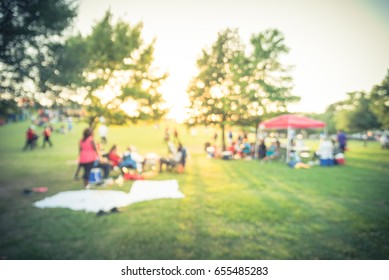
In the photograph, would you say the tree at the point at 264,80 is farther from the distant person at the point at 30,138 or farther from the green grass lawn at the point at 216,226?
the distant person at the point at 30,138

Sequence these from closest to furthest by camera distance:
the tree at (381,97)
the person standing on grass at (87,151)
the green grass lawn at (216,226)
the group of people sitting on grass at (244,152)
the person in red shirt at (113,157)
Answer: the green grass lawn at (216,226)
the tree at (381,97)
the person standing on grass at (87,151)
the person in red shirt at (113,157)
the group of people sitting on grass at (244,152)

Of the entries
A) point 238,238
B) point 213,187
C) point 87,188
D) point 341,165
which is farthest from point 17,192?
point 341,165

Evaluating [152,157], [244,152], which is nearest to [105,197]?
[152,157]

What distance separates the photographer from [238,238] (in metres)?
4.04

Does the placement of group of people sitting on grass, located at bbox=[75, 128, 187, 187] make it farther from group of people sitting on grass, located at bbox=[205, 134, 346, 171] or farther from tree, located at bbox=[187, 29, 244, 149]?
tree, located at bbox=[187, 29, 244, 149]

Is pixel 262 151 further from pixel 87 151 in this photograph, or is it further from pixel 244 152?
pixel 87 151

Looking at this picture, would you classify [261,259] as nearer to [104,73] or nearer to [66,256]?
[66,256]

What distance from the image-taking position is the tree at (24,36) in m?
5.77

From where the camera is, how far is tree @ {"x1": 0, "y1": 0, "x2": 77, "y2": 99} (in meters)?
5.77

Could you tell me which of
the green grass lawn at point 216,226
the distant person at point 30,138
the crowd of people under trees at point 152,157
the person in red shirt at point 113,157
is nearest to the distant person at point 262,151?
the crowd of people under trees at point 152,157

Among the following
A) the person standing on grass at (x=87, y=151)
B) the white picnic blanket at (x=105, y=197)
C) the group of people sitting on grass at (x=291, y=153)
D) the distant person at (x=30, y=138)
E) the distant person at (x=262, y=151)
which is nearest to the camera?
the white picnic blanket at (x=105, y=197)

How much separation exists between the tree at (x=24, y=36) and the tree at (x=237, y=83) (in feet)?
41.5

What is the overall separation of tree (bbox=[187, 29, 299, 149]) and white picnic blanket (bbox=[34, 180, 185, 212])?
11608 millimetres

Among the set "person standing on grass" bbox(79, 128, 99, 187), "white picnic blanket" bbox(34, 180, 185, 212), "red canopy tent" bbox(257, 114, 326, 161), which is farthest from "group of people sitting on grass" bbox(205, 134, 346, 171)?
"person standing on grass" bbox(79, 128, 99, 187)
